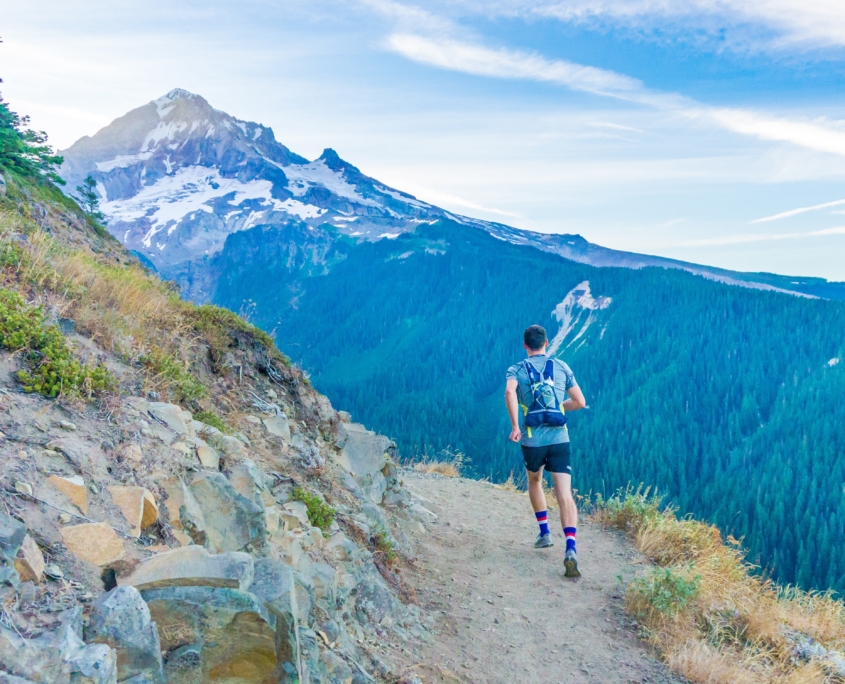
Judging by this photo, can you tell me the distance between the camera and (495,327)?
157500 millimetres

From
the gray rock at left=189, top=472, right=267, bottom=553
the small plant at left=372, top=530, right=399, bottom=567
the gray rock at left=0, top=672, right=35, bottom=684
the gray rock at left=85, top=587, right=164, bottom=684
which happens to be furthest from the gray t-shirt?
the gray rock at left=0, top=672, right=35, bottom=684

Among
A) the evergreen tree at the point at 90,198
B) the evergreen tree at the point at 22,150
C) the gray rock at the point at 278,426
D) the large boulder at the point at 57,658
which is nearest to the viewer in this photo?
the large boulder at the point at 57,658

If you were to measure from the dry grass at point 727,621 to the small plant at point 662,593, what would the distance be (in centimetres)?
1

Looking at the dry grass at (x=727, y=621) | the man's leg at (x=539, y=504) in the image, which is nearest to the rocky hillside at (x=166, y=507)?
the man's leg at (x=539, y=504)

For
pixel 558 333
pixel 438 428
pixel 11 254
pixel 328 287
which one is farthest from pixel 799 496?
pixel 328 287

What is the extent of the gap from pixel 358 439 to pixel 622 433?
101 meters

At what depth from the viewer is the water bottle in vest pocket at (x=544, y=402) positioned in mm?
7441

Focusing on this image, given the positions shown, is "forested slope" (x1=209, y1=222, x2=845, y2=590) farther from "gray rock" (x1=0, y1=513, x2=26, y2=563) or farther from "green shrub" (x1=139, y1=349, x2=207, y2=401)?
"gray rock" (x1=0, y1=513, x2=26, y2=563)

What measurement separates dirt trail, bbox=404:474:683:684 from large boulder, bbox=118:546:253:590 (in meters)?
2.40

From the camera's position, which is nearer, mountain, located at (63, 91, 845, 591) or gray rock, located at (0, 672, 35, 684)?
gray rock, located at (0, 672, 35, 684)

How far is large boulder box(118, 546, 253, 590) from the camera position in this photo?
3383 mm

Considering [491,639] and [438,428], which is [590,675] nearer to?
[491,639]

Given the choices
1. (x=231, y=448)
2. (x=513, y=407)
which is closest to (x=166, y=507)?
(x=231, y=448)

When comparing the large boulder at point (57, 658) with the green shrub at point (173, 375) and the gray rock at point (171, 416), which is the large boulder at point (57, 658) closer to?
the gray rock at point (171, 416)
